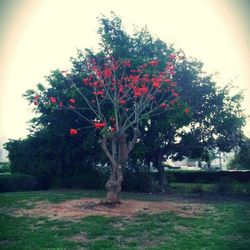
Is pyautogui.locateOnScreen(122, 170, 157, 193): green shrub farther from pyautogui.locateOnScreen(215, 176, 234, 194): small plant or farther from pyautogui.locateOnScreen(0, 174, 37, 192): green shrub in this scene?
pyautogui.locateOnScreen(0, 174, 37, 192): green shrub

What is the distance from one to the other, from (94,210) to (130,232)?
450cm

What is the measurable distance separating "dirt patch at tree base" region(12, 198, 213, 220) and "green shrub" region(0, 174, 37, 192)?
25.2ft

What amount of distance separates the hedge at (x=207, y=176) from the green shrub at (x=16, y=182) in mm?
A: 21479

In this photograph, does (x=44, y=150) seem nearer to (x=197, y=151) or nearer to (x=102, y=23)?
(x=102, y=23)

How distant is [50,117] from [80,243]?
19.3 m

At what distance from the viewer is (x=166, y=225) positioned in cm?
1150

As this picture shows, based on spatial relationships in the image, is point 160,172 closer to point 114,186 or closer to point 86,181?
point 86,181

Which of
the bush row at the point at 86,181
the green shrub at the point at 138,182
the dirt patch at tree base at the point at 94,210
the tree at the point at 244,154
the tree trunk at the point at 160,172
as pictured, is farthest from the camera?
the tree at the point at 244,154

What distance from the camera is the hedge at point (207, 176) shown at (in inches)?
1524

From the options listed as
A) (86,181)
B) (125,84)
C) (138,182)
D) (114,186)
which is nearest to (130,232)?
(114,186)

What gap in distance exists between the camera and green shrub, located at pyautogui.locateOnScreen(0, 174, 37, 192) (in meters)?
22.7

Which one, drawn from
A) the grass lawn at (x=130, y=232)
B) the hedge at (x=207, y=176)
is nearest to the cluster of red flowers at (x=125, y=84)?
the grass lawn at (x=130, y=232)

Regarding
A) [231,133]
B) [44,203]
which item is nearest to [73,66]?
[44,203]

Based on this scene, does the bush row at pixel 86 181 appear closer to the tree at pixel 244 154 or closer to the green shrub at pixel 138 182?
the green shrub at pixel 138 182
